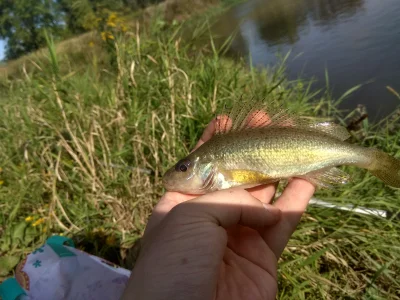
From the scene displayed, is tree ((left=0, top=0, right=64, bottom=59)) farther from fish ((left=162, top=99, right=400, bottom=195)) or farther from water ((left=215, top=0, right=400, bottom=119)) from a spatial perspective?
fish ((left=162, top=99, right=400, bottom=195))

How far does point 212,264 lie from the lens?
1.41m

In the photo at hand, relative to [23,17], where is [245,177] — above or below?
below

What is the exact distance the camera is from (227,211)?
1.66m

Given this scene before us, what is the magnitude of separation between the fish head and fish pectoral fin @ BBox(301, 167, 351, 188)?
0.73 m

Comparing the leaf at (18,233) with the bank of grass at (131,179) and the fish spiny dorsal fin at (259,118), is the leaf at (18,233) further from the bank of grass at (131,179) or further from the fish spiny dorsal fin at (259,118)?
the fish spiny dorsal fin at (259,118)

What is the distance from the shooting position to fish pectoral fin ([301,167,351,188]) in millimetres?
2221

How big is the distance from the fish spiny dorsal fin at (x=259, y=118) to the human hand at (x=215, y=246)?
426mm

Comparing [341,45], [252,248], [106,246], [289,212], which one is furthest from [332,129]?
[341,45]

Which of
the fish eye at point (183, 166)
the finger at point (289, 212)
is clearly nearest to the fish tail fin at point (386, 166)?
the finger at point (289, 212)

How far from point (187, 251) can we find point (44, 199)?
2726mm

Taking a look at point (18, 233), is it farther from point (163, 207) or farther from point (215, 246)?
point (215, 246)

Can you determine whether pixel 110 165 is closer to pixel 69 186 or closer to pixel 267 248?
pixel 69 186

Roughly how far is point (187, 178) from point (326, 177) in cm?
99

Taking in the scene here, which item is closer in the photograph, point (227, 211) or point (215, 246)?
point (215, 246)
